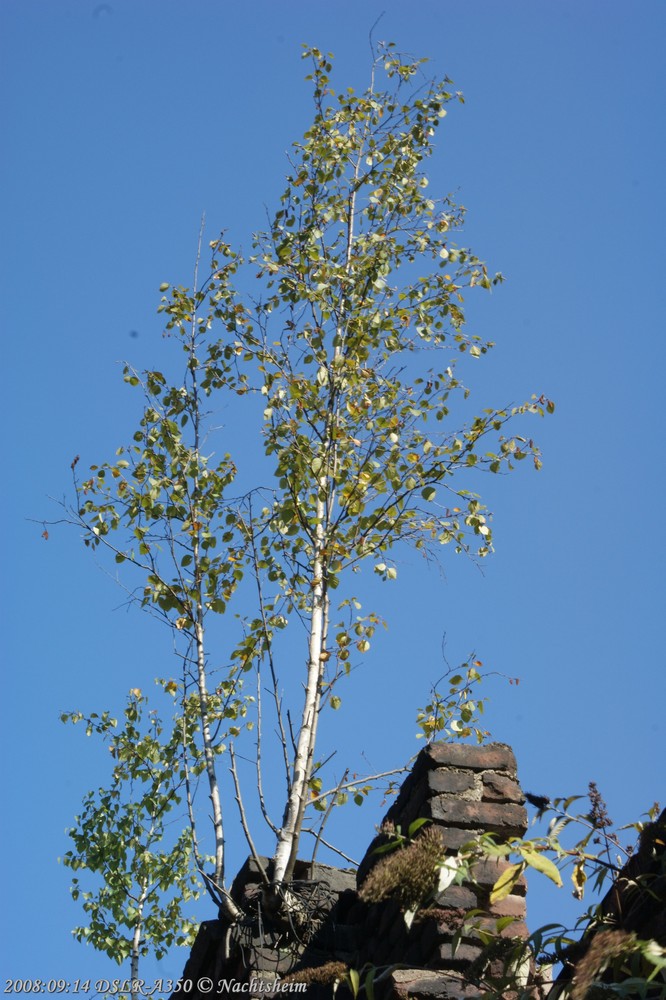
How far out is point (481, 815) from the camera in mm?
4340

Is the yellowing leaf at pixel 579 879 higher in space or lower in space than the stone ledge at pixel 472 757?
lower

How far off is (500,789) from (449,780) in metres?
0.22

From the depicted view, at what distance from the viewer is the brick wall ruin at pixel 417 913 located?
3832 mm

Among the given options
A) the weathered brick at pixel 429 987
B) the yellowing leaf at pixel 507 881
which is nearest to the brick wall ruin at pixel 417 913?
the weathered brick at pixel 429 987

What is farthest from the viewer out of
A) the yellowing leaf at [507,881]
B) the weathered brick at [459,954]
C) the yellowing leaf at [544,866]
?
the weathered brick at [459,954]

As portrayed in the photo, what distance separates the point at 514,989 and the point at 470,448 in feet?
15.5

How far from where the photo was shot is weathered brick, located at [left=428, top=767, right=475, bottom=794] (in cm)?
440

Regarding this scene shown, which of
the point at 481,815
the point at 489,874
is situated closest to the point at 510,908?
the point at 489,874

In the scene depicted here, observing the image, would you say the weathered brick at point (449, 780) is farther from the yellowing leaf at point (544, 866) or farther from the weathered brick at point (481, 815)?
the yellowing leaf at point (544, 866)

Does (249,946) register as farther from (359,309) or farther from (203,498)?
(359,309)

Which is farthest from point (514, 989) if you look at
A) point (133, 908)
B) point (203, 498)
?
point (133, 908)

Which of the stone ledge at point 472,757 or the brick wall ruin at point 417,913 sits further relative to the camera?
the stone ledge at point 472,757

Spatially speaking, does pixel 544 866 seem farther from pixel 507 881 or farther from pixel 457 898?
pixel 457 898

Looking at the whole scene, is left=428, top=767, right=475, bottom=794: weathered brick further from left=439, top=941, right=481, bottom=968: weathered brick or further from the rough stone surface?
left=439, top=941, right=481, bottom=968: weathered brick
